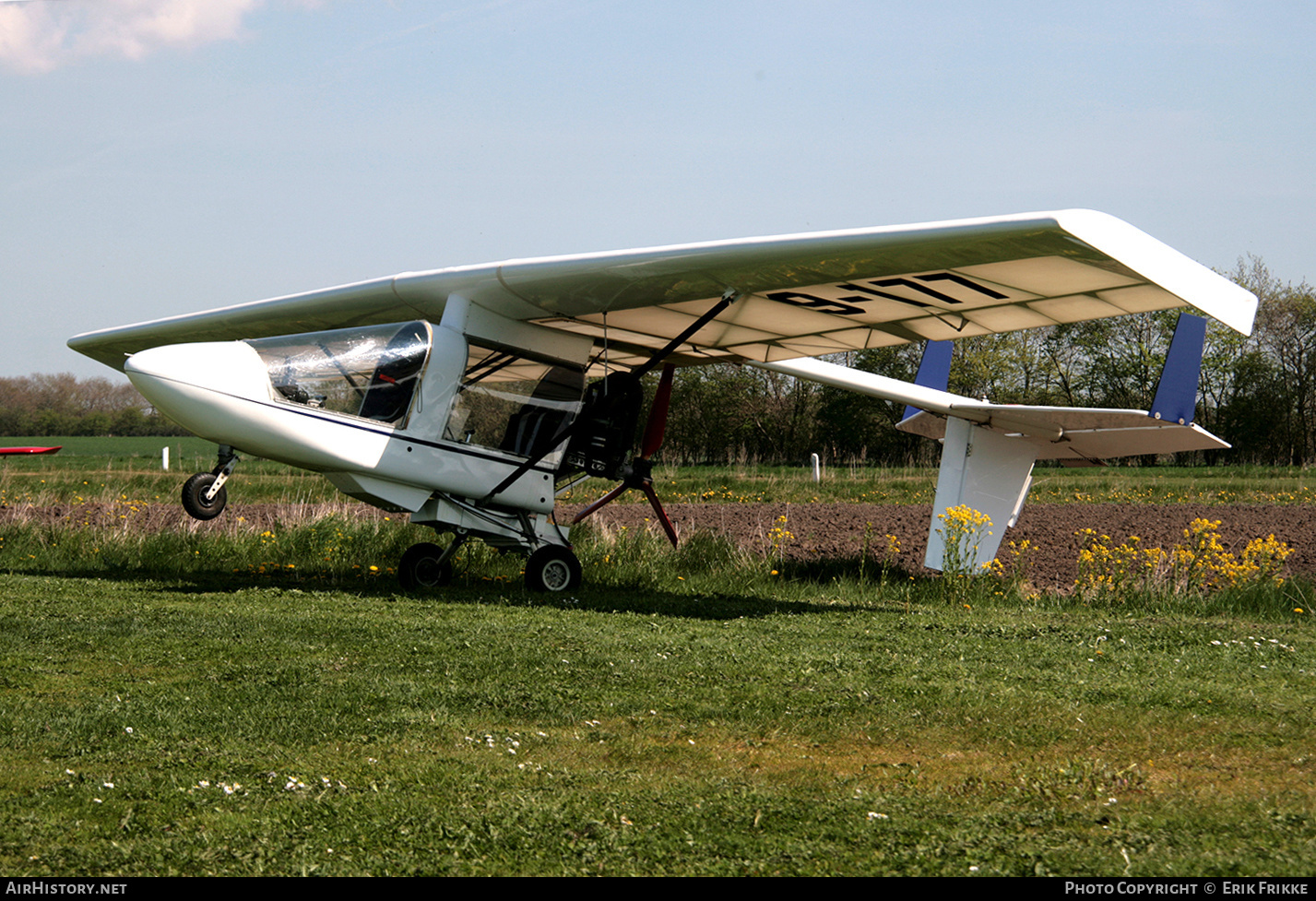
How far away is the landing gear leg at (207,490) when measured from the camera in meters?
9.45

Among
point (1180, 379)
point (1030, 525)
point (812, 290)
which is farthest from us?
point (1030, 525)

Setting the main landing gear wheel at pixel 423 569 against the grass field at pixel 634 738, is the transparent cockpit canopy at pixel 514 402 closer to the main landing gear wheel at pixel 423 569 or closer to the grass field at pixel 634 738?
the main landing gear wheel at pixel 423 569

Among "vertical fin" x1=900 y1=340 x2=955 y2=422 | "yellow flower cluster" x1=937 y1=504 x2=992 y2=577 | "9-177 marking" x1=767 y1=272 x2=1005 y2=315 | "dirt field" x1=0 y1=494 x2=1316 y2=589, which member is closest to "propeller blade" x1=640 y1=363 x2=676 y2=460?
"9-177 marking" x1=767 y1=272 x2=1005 y2=315

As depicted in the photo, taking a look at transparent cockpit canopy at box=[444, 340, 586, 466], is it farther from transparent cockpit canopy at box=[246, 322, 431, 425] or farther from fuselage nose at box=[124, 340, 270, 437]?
fuselage nose at box=[124, 340, 270, 437]

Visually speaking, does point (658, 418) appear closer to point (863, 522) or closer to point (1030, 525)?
point (863, 522)

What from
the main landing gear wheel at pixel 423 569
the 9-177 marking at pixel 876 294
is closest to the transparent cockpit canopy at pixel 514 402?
the main landing gear wheel at pixel 423 569

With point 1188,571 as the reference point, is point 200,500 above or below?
below

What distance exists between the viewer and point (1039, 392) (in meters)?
46.3

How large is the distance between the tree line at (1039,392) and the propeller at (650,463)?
28.5m

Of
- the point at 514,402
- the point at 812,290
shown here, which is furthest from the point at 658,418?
the point at 812,290

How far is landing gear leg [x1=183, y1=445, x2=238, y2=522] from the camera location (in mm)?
9445

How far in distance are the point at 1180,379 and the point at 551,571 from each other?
6.72 m

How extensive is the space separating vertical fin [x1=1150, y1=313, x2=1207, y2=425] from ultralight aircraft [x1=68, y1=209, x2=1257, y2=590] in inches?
0.8

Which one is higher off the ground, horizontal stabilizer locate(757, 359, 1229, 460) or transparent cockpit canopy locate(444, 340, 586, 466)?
horizontal stabilizer locate(757, 359, 1229, 460)
